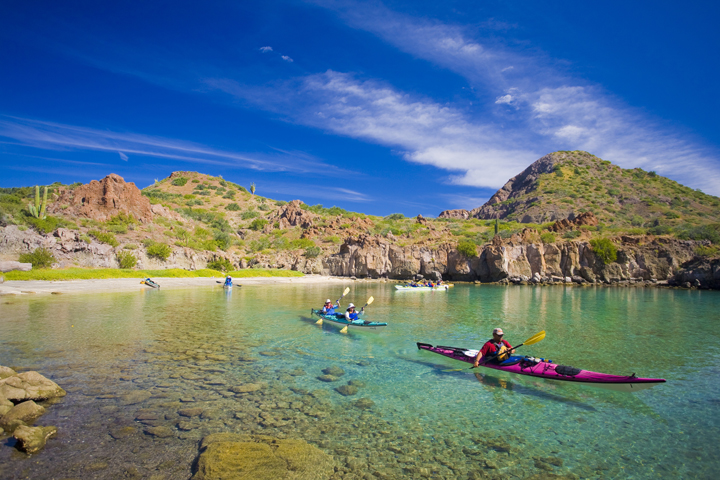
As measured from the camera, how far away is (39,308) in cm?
1950

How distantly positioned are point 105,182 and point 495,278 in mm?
60055

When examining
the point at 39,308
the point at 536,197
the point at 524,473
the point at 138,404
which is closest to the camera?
the point at 524,473

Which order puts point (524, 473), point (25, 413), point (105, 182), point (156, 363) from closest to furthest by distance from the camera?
point (524, 473), point (25, 413), point (156, 363), point (105, 182)

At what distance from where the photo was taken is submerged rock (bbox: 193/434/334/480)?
195 inches

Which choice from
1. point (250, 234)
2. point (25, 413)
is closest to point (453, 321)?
point (25, 413)

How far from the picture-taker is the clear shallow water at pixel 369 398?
5637 mm

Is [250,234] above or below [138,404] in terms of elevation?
above

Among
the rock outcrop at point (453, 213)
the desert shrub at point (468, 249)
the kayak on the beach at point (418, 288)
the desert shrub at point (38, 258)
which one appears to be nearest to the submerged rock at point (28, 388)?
the kayak on the beach at point (418, 288)

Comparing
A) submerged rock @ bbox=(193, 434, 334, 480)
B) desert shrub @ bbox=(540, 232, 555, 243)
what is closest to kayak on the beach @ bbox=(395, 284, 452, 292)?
desert shrub @ bbox=(540, 232, 555, 243)

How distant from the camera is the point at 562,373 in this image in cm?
867

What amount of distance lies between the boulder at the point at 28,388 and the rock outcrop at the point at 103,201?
47.1 metres

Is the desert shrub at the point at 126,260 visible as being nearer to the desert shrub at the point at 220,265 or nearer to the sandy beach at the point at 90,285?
the sandy beach at the point at 90,285

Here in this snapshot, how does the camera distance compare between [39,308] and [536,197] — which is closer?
[39,308]

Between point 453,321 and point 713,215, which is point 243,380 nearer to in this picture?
point 453,321
